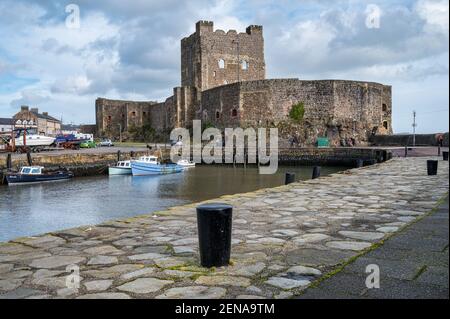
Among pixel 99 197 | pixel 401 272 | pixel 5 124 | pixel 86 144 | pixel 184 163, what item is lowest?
pixel 99 197

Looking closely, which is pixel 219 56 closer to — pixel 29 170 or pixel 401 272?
pixel 29 170

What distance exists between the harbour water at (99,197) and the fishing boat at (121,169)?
40.4 inches

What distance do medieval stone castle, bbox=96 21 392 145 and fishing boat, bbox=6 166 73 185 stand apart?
18.6 m

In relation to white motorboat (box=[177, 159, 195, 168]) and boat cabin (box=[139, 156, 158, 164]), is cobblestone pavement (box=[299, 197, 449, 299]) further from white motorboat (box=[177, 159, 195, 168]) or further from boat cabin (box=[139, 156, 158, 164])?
white motorboat (box=[177, 159, 195, 168])

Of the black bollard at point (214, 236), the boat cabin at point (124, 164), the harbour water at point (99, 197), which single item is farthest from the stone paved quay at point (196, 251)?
the boat cabin at point (124, 164)

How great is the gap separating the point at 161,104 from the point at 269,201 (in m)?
50.2

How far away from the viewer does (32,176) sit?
25.7 meters

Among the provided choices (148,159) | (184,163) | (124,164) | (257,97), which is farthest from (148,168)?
(257,97)

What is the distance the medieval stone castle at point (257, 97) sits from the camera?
4041 cm

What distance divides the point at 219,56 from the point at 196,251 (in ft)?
147

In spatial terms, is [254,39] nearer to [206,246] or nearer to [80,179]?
[80,179]

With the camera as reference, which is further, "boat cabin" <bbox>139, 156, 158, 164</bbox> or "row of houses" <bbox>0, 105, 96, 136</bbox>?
"row of houses" <bbox>0, 105, 96, 136</bbox>

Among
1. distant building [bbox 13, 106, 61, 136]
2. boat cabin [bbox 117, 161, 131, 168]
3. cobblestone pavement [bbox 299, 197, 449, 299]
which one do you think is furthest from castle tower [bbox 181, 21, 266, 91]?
cobblestone pavement [bbox 299, 197, 449, 299]

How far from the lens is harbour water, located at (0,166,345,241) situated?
14.1 m
